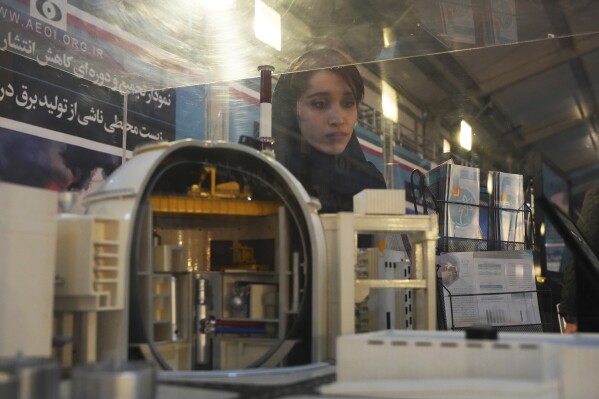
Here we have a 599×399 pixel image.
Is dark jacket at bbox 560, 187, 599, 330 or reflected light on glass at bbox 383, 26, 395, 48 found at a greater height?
reflected light on glass at bbox 383, 26, 395, 48

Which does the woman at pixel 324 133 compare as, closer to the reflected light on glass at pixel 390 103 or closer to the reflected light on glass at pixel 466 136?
the reflected light on glass at pixel 390 103

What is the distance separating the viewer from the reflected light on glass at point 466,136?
635cm

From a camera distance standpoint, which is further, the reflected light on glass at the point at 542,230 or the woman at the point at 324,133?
the woman at the point at 324,133

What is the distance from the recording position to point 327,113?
7.09m

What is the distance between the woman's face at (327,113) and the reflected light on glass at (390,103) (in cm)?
31

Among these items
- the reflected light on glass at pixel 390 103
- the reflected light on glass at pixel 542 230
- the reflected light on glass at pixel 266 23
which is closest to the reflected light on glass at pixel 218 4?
the reflected light on glass at pixel 266 23

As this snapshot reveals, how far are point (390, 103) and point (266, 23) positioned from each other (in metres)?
2.14

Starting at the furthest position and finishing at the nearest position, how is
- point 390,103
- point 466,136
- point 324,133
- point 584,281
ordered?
point 324,133
point 390,103
point 466,136
point 584,281

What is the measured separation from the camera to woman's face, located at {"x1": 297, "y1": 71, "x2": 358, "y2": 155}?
6957 millimetres

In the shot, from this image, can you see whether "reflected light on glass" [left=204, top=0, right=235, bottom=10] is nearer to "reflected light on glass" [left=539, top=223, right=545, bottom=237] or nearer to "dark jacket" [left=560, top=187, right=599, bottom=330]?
"reflected light on glass" [left=539, top=223, right=545, bottom=237]

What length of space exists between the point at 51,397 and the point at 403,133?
4923mm

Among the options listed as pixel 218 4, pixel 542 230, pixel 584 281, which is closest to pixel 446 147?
pixel 542 230

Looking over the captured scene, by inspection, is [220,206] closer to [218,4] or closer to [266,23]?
[266,23]

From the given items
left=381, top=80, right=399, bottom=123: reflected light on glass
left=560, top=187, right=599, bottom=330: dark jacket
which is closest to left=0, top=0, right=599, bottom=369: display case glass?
left=381, top=80, right=399, bottom=123: reflected light on glass
